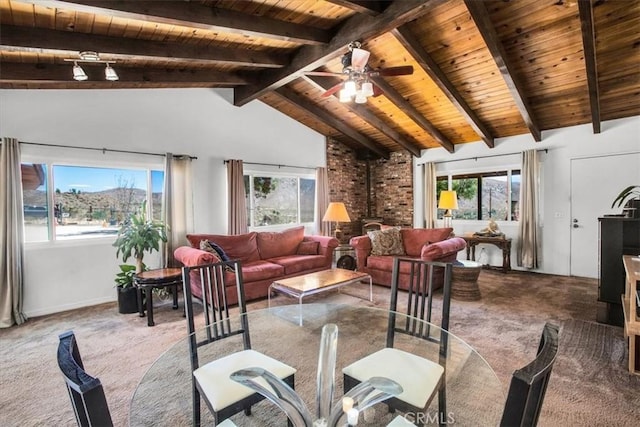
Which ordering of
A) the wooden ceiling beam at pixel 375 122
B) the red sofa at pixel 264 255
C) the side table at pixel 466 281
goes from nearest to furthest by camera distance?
the red sofa at pixel 264 255 → the side table at pixel 466 281 → the wooden ceiling beam at pixel 375 122

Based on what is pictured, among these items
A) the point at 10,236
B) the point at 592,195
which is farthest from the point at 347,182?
the point at 10,236

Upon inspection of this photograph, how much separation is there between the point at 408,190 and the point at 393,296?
5342 mm

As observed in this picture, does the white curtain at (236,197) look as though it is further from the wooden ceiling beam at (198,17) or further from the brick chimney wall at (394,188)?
the brick chimney wall at (394,188)

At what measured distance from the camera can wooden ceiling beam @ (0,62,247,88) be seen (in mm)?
3188

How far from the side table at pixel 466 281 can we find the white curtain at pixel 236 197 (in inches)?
135

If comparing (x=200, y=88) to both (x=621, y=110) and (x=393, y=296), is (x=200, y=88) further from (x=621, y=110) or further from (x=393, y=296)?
(x=621, y=110)

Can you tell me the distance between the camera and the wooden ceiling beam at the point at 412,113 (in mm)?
4676

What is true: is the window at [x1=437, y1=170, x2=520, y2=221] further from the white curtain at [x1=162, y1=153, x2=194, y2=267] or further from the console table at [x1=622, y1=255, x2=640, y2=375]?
the white curtain at [x1=162, y1=153, x2=194, y2=267]

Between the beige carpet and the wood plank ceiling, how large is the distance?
8.56ft

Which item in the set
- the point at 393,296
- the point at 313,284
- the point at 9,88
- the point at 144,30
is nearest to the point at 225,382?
the point at 393,296

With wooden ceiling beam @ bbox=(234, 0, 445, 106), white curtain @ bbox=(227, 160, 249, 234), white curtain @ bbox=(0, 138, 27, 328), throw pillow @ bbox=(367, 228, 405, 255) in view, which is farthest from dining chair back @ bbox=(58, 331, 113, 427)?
white curtain @ bbox=(227, 160, 249, 234)

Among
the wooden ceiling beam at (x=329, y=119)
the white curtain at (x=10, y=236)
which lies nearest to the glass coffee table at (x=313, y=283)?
the white curtain at (x=10, y=236)

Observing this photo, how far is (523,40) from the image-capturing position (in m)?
3.52

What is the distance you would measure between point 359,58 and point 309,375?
270 cm
